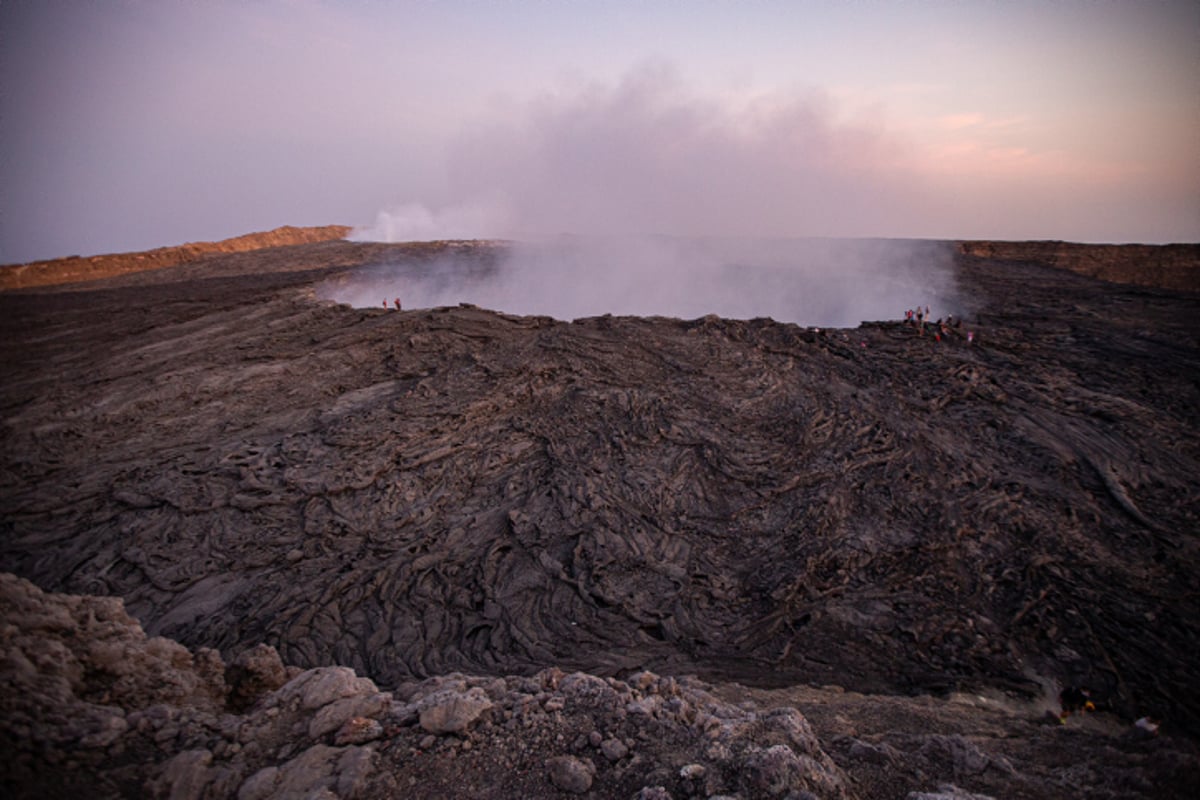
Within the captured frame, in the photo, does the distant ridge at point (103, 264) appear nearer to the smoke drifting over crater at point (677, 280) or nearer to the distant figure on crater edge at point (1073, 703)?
the smoke drifting over crater at point (677, 280)

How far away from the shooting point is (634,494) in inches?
363

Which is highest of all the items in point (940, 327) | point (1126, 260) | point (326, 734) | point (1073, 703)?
point (1126, 260)

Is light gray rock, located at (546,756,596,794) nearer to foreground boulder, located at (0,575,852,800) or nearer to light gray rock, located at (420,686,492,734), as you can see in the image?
foreground boulder, located at (0,575,852,800)

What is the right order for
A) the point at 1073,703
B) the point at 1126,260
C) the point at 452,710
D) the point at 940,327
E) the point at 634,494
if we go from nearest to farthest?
the point at 452,710 < the point at 1073,703 < the point at 634,494 < the point at 940,327 < the point at 1126,260

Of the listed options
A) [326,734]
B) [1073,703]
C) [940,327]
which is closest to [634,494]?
[1073,703]

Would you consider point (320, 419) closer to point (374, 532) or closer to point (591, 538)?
point (374, 532)

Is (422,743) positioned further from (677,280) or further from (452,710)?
(677,280)

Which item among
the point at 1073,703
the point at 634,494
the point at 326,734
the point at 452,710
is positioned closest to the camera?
the point at 326,734

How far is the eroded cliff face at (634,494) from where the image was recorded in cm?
693

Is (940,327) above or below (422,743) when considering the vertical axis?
above

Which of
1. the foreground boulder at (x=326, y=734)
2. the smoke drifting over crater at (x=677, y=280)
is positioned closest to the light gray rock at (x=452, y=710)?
the foreground boulder at (x=326, y=734)

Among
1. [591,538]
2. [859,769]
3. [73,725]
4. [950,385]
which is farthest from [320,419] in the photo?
[950,385]

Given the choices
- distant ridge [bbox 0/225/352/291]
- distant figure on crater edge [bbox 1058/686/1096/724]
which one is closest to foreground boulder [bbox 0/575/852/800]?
distant figure on crater edge [bbox 1058/686/1096/724]

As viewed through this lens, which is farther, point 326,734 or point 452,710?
point 452,710
